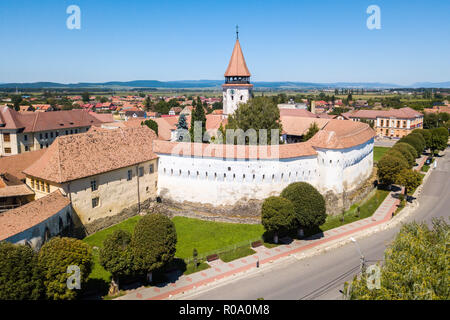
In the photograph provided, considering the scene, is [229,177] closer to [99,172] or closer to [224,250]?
[224,250]

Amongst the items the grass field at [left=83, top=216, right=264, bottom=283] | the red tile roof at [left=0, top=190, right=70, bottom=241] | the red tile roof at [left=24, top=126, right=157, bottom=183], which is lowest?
the grass field at [left=83, top=216, right=264, bottom=283]

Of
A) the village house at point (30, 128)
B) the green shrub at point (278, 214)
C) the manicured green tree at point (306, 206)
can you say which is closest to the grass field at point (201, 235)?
the green shrub at point (278, 214)

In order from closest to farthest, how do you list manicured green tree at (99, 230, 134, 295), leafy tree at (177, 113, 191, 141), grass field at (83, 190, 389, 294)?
manicured green tree at (99, 230, 134, 295) → grass field at (83, 190, 389, 294) → leafy tree at (177, 113, 191, 141)

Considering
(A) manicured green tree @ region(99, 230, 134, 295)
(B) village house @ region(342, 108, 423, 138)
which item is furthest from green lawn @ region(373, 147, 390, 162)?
(A) manicured green tree @ region(99, 230, 134, 295)

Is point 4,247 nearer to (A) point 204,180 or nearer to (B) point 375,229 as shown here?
(A) point 204,180

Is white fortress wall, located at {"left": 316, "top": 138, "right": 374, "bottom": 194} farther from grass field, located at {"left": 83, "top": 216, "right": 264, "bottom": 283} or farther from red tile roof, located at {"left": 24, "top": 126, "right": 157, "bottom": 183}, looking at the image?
red tile roof, located at {"left": 24, "top": 126, "right": 157, "bottom": 183}
